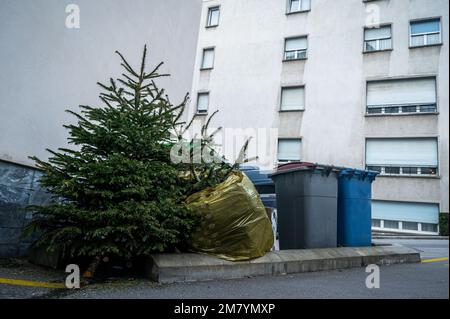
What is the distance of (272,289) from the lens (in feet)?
9.31

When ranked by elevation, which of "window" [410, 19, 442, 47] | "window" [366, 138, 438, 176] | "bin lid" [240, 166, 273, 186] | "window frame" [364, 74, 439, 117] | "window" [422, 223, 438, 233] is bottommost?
"window" [422, 223, 438, 233]

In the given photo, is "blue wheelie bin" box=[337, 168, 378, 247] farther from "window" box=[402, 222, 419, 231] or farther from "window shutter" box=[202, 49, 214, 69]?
"window shutter" box=[202, 49, 214, 69]

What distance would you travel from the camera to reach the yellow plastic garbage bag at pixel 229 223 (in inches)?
129

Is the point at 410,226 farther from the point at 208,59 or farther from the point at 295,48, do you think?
the point at 208,59

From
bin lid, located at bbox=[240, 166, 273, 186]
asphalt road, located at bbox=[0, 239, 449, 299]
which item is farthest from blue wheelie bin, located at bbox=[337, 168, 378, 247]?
bin lid, located at bbox=[240, 166, 273, 186]

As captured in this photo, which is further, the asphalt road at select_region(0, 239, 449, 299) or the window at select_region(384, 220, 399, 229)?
the window at select_region(384, 220, 399, 229)

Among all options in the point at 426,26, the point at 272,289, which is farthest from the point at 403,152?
the point at 272,289

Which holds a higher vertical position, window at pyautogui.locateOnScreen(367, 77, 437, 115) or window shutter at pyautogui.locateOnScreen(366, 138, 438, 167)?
window at pyautogui.locateOnScreen(367, 77, 437, 115)

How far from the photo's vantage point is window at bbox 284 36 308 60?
16000 mm

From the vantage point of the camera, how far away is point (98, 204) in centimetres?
305

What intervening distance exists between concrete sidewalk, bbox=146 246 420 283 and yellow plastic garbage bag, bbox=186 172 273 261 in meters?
0.11

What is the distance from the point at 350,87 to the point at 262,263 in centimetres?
1321
